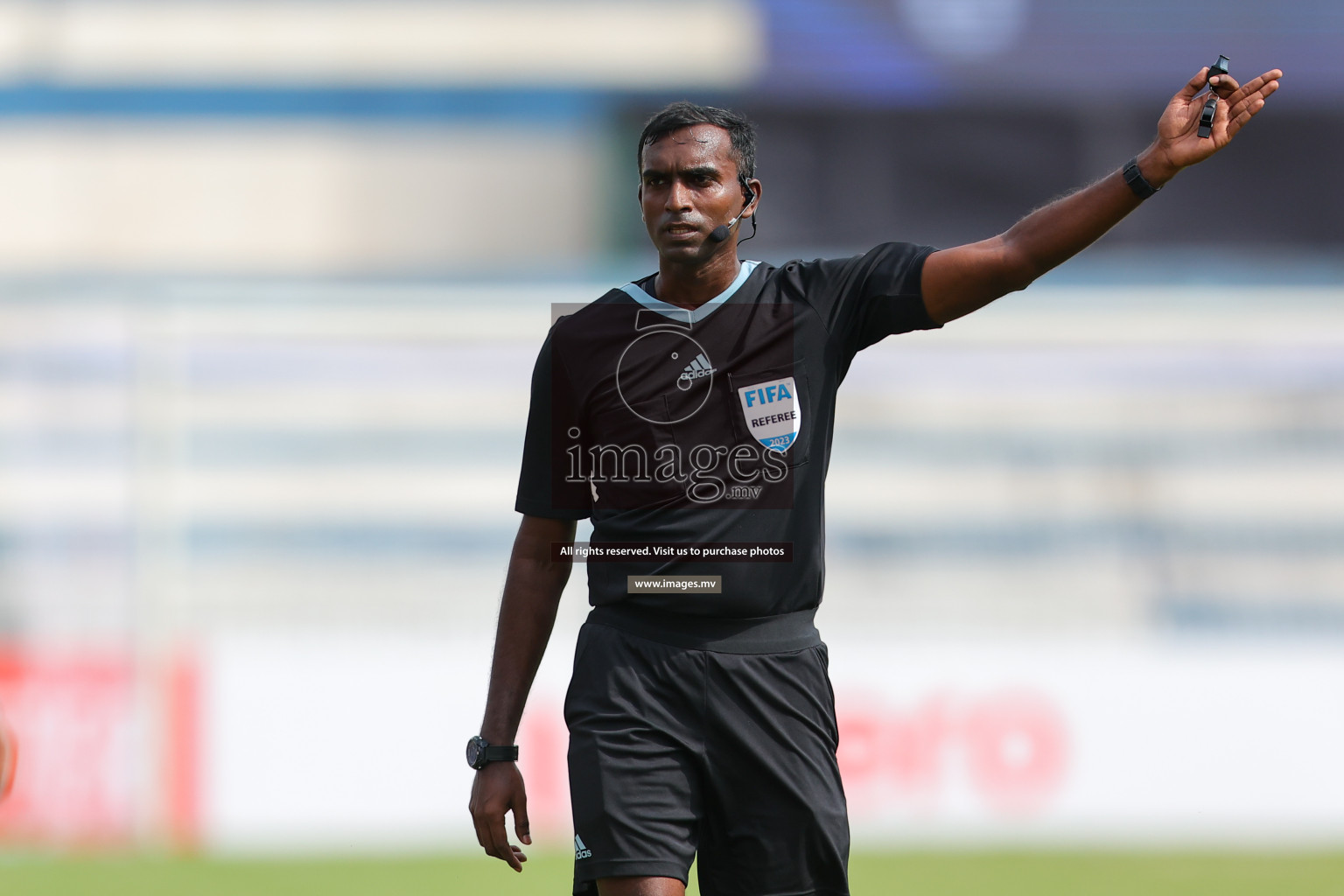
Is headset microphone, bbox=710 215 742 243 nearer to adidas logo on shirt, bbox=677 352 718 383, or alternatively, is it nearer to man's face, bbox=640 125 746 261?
man's face, bbox=640 125 746 261

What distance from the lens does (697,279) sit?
3191mm

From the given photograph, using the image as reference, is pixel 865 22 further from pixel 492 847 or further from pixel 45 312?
pixel 492 847

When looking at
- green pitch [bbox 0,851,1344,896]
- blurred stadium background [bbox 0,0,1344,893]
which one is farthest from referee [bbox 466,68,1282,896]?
blurred stadium background [bbox 0,0,1344,893]

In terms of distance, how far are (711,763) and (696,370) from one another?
77cm

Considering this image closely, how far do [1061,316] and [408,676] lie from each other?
15.5ft

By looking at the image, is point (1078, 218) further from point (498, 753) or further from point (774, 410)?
point (498, 753)

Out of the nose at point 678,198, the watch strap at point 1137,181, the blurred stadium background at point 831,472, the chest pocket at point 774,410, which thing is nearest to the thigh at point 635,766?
the chest pocket at point 774,410

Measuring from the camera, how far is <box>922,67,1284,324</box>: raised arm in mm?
2801

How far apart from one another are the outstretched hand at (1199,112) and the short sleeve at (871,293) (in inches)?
20.1

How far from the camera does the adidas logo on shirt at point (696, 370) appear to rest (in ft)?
10.2

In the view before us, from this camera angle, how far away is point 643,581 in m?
3.05

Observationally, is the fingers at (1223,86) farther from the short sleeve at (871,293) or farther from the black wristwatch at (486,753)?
the black wristwatch at (486,753)

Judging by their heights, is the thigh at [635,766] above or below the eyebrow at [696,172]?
below

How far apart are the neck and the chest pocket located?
0.67 ft
